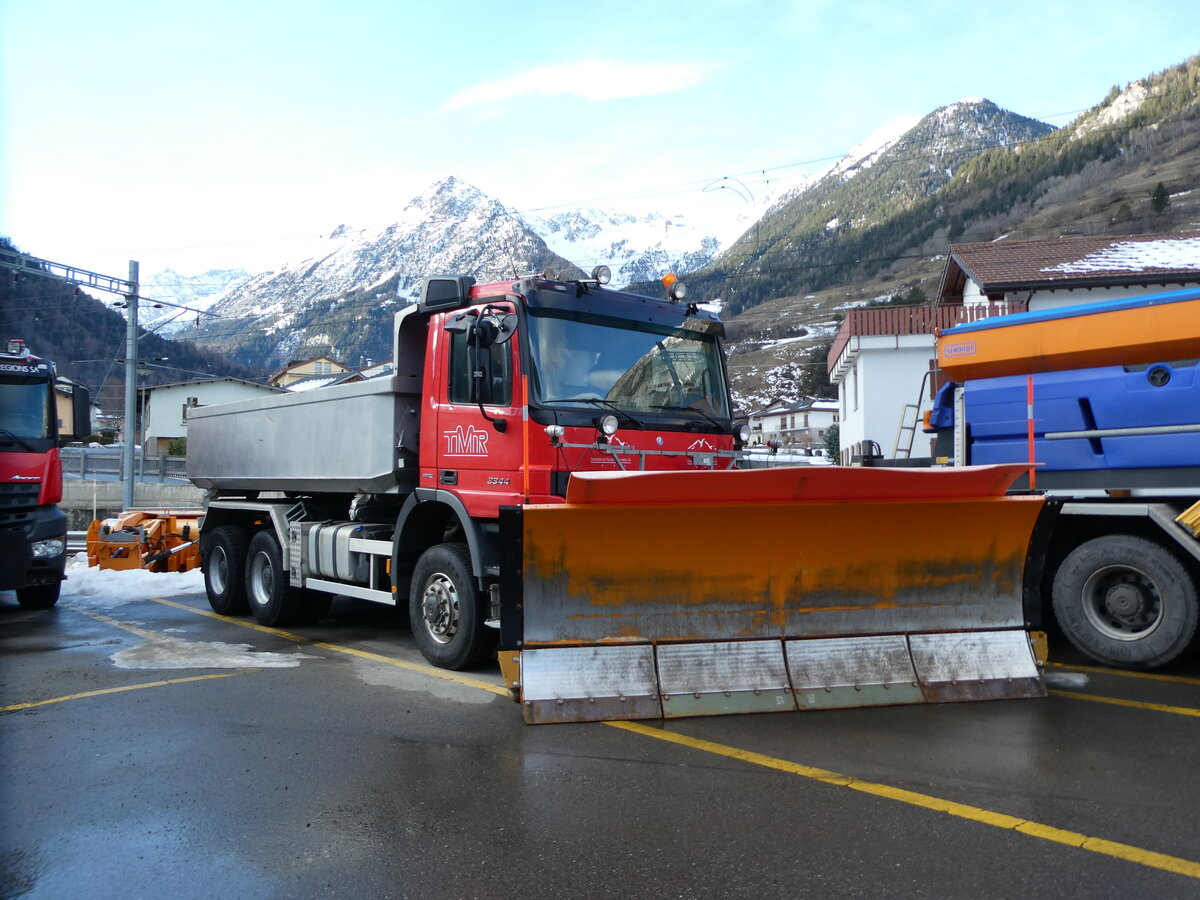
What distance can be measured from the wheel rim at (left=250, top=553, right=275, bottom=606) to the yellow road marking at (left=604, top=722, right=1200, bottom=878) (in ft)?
17.3

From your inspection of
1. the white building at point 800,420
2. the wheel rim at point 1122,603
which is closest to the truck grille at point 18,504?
the wheel rim at point 1122,603

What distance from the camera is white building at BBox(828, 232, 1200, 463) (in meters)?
22.3

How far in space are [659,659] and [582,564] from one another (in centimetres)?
72

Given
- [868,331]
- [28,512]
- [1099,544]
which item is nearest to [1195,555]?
[1099,544]

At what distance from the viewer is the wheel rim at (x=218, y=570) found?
9828 mm

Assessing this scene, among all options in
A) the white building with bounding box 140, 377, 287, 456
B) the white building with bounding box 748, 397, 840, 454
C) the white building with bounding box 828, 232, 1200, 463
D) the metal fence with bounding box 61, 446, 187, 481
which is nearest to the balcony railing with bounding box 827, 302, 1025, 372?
the white building with bounding box 828, 232, 1200, 463

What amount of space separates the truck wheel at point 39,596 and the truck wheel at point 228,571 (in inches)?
87.5

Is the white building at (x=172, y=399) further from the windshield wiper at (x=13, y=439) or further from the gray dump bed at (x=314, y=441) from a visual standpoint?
the gray dump bed at (x=314, y=441)

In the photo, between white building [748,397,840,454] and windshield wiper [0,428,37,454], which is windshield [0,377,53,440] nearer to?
windshield wiper [0,428,37,454]

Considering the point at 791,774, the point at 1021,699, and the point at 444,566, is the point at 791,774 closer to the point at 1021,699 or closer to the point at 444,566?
the point at 1021,699

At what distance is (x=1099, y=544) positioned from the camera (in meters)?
6.48

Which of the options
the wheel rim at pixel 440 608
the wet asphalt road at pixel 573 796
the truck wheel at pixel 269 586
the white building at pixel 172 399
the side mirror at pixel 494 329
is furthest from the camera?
the white building at pixel 172 399

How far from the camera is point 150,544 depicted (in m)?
11.9

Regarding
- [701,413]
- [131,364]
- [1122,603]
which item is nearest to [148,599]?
[701,413]
